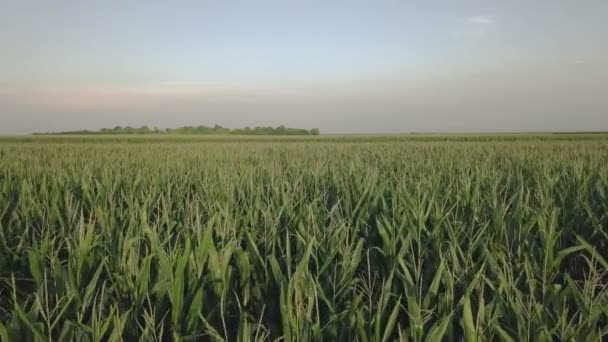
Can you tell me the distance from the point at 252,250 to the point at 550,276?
149 cm

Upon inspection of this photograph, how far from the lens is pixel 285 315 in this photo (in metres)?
1.31

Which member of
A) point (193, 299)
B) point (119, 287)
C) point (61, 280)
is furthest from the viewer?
point (119, 287)

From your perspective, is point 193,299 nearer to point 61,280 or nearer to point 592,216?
point 61,280

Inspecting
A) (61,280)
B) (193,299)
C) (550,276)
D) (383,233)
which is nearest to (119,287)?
(61,280)

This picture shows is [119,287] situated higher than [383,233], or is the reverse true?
[383,233]

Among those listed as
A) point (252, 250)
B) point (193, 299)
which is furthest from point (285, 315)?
point (252, 250)

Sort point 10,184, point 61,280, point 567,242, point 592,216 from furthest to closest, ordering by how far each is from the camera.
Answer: point 10,184 → point 567,242 → point 592,216 → point 61,280

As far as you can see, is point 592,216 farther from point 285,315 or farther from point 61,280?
point 61,280

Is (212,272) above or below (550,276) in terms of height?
above

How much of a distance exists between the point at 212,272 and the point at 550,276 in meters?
1.67

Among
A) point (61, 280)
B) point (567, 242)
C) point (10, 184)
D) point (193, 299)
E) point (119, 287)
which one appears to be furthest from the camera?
point (10, 184)

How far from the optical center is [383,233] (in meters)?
2.13

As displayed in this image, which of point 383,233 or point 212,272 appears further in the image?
point 383,233

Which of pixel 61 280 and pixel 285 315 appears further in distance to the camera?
pixel 61 280
